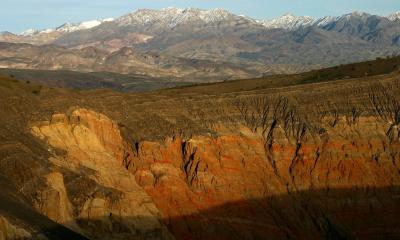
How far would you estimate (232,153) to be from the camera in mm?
61969

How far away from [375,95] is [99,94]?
22.0m

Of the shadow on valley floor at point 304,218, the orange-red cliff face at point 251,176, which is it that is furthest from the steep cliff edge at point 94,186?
the shadow on valley floor at point 304,218

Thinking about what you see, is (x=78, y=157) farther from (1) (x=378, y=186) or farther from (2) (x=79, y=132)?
(1) (x=378, y=186)

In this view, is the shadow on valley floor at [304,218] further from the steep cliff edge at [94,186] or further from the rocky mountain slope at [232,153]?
the steep cliff edge at [94,186]

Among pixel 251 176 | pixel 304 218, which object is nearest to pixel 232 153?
pixel 251 176

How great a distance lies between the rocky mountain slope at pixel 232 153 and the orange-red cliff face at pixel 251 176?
0.26 feet

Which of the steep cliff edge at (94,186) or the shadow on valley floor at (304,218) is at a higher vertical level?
the steep cliff edge at (94,186)

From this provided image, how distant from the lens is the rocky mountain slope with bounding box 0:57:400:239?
175 ft

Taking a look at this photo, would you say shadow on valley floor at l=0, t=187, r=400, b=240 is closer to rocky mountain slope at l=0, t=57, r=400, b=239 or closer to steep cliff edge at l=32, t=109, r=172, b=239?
rocky mountain slope at l=0, t=57, r=400, b=239

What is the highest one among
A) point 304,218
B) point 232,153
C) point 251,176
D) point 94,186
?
point 94,186

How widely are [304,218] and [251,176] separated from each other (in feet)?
16.8

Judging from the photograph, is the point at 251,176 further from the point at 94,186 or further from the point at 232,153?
the point at 94,186

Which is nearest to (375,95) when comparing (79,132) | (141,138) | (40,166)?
(141,138)

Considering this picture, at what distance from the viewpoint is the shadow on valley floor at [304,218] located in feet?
185
